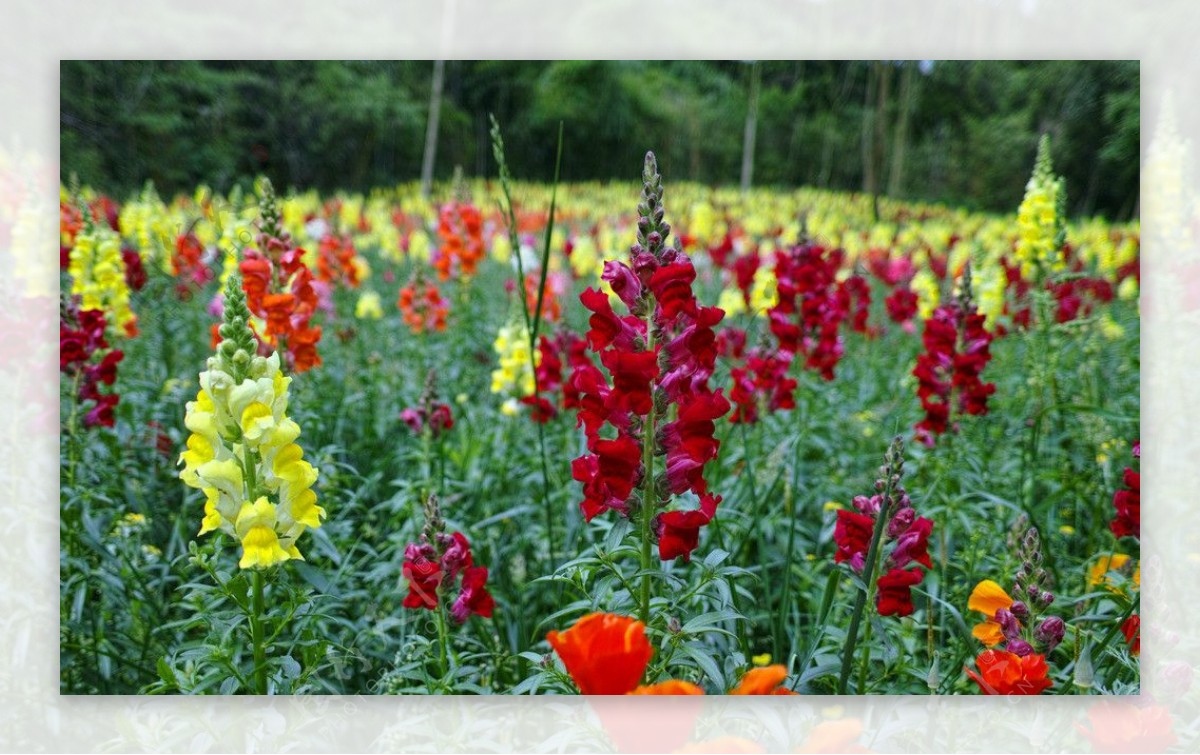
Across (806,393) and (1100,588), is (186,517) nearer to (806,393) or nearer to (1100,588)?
(806,393)

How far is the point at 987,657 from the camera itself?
1.79m

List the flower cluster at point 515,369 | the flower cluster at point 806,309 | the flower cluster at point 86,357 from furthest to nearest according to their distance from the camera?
the flower cluster at point 515,369
the flower cluster at point 806,309
the flower cluster at point 86,357

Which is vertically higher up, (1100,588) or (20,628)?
(1100,588)

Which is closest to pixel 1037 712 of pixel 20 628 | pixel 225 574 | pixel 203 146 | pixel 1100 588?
pixel 1100 588

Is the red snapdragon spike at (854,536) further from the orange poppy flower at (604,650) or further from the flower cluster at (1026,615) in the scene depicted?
the orange poppy flower at (604,650)

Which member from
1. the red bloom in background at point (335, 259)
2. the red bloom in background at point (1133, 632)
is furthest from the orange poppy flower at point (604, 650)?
the red bloom in background at point (335, 259)

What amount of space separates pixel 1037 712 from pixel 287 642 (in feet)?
5.72

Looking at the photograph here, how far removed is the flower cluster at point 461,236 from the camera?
400 cm

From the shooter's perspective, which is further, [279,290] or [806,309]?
[806,309]

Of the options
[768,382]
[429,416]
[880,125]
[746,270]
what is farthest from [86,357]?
[746,270]

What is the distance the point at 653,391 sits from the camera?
1648 mm

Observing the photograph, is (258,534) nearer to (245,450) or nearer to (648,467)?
(245,450)

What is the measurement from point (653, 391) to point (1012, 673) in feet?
2.82

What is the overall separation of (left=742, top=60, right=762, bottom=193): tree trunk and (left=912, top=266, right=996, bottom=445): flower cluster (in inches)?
34.0
